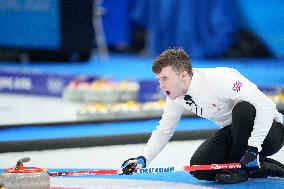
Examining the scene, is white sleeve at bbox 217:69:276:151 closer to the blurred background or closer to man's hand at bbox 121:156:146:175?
man's hand at bbox 121:156:146:175

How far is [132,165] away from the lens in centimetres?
486

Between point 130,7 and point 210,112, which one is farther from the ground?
point 130,7

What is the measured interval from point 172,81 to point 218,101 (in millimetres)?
382

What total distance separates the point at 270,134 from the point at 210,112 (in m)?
0.40

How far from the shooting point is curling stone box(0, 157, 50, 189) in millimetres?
4402

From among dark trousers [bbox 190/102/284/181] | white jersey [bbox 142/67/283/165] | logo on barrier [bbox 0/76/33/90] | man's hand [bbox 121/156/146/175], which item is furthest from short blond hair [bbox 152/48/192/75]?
logo on barrier [bbox 0/76/33/90]

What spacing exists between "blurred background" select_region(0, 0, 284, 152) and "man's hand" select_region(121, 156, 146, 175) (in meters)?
1.74

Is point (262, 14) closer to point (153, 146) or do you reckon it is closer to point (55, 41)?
point (55, 41)

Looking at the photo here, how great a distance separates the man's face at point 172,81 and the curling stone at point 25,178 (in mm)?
857

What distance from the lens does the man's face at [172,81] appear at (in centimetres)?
468

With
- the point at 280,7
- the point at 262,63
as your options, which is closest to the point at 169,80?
the point at 280,7

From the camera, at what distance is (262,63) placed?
11.5 meters

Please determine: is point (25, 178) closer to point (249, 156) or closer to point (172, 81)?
point (172, 81)

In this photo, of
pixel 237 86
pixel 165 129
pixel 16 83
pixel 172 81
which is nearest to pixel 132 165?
pixel 165 129
